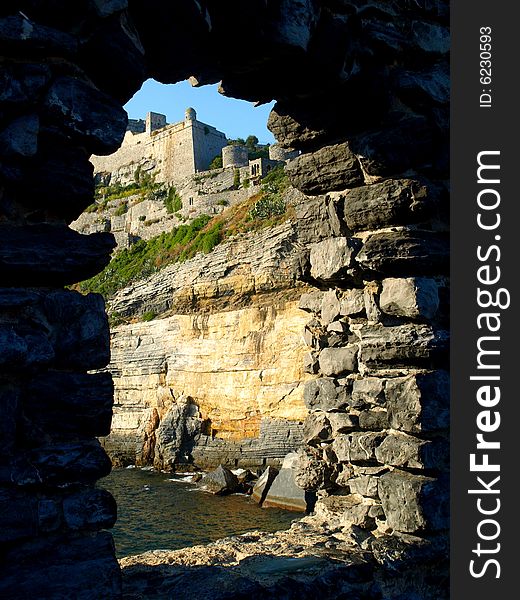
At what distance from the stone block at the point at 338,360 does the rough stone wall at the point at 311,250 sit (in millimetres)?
15

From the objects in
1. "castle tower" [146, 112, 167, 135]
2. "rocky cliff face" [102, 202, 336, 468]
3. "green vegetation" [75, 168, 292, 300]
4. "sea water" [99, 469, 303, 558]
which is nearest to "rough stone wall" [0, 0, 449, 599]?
"sea water" [99, 469, 303, 558]

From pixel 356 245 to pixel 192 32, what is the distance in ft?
5.59

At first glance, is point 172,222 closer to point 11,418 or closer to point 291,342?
point 291,342

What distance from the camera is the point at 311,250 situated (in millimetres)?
4305

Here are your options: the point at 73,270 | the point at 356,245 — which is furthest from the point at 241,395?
the point at 73,270

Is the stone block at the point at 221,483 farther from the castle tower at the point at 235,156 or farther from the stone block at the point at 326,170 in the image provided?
the castle tower at the point at 235,156

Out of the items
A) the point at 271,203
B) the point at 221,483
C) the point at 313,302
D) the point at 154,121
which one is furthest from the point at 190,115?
the point at 313,302

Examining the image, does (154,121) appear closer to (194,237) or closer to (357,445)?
(194,237)

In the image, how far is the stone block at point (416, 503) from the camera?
11.4 ft

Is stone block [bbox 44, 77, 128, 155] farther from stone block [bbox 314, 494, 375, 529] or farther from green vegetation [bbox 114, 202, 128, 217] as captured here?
green vegetation [bbox 114, 202, 128, 217]

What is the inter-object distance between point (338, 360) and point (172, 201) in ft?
126

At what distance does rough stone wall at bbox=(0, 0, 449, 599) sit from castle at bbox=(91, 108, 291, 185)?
3945 cm

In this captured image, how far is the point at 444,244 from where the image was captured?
3.86 metres

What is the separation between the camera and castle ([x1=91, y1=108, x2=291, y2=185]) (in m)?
48.9
